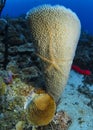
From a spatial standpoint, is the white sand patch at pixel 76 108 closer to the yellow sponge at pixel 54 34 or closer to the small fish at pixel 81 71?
the small fish at pixel 81 71

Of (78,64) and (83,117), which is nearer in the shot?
(83,117)

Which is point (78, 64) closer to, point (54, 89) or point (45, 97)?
point (54, 89)

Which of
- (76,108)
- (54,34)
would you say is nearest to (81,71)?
(76,108)

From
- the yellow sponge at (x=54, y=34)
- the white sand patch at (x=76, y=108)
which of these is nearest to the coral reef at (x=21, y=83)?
the white sand patch at (x=76, y=108)

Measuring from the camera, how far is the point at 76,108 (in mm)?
3990

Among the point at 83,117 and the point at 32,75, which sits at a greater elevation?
the point at 32,75

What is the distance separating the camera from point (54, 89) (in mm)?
3428

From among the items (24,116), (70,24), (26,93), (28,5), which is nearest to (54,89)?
(26,93)

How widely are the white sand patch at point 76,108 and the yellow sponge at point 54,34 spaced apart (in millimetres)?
804

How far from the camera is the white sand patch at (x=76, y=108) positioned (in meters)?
3.64

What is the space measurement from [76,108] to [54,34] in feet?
4.51

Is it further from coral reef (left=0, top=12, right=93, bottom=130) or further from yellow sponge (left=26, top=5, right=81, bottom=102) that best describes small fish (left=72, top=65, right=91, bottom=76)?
yellow sponge (left=26, top=5, right=81, bottom=102)

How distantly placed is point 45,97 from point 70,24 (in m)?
0.88

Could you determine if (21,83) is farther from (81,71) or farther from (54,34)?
(81,71)
